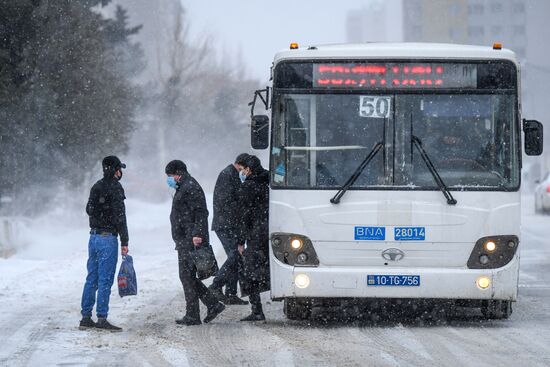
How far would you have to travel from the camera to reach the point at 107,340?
35.3ft

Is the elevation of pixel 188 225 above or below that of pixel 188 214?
below

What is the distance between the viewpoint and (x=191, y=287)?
Result: 12000 mm

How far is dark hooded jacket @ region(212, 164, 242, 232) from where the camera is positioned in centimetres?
1392

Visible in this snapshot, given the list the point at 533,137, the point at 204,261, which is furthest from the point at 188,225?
the point at 533,137

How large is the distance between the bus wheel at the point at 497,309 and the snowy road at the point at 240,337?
0.10 metres

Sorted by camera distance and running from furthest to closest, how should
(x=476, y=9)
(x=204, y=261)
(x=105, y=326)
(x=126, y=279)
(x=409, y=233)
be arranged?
(x=476, y=9), (x=126, y=279), (x=204, y=261), (x=105, y=326), (x=409, y=233)

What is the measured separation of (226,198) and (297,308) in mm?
2445

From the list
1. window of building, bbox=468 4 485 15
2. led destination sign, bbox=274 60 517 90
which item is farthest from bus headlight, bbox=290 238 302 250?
window of building, bbox=468 4 485 15

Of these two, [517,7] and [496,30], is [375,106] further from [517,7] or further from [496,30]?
[517,7]

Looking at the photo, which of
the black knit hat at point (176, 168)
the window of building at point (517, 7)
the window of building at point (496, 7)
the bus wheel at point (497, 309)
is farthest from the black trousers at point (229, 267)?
the window of building at point (517, 7)

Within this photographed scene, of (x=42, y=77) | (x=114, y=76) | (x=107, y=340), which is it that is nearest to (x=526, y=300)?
(x=107, y=340)

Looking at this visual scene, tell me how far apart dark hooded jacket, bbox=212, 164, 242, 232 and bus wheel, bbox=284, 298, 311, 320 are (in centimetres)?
207

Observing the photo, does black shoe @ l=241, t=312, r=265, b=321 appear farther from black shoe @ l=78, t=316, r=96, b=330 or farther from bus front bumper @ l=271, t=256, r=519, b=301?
black shoe @ l=78, t=316, r=96, b=330

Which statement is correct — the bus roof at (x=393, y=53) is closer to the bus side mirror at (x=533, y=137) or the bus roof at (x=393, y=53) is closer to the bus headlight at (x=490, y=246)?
the bus side mirror at (x=533, y=137)
